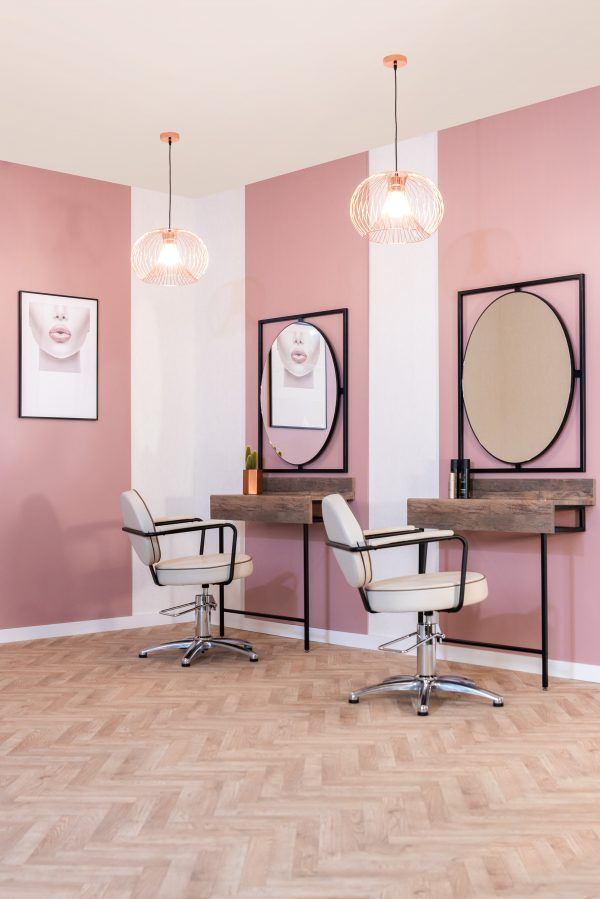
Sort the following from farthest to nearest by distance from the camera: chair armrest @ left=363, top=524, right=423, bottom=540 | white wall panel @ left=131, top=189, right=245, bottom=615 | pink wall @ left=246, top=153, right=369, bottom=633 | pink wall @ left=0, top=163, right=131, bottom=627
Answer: white wall panel @ left=131, top=189, right=245, bottom=615 → pink wall @ left=0, top=163, right=131, bottom=627 → pink wall @ left=246, top=153, right=369, bottom=633 → chair armrest @ left=363, top=524, right=423, bottom=540

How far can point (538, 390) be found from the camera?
4680 mm

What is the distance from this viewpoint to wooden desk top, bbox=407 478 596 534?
422 cm

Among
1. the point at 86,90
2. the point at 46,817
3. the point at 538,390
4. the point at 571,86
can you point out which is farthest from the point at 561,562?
the point at 86,90

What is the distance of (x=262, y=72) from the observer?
4438 mm

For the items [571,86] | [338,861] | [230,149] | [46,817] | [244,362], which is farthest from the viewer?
[244,362]

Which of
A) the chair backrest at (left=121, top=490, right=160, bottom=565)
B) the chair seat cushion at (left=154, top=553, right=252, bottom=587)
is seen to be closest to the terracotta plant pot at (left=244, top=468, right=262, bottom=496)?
the chair seat cushion at (left=154, top=553, right=252, bottom=587)

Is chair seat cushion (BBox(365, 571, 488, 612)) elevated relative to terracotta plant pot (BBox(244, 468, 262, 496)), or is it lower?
lower

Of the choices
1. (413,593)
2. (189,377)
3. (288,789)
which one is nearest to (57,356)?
(189,377)

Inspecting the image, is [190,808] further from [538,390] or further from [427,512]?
[538,390]

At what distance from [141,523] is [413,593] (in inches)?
63.3

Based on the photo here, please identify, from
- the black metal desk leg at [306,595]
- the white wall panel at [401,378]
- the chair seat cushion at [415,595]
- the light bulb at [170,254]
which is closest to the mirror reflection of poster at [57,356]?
the light bulb at [170,254]

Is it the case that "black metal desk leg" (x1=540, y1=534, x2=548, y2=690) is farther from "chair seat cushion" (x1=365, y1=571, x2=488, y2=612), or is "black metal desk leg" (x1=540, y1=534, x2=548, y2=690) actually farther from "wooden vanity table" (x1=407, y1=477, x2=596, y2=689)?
"chair seat cushion" (x1=365, y1=571, x2=488, y2=612)

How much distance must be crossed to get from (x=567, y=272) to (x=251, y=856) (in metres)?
3.32

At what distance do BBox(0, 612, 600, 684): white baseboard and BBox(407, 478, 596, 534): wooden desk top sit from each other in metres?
0.77
